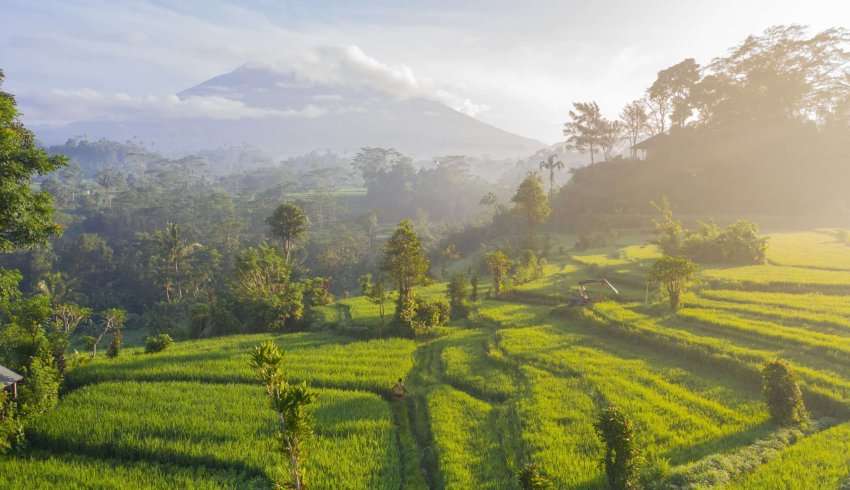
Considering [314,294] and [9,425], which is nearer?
[9,425]

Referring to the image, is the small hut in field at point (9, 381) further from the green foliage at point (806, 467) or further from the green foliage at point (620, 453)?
the green foliage at point (806, 467)

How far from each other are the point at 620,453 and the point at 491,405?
202 inches

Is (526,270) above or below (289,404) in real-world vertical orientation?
below

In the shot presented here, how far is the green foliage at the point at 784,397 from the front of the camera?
11.5 m

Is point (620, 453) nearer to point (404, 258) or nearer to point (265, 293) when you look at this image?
point (404, 258)

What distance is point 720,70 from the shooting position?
55875 millimetres

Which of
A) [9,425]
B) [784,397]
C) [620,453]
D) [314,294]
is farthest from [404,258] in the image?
[784,397]

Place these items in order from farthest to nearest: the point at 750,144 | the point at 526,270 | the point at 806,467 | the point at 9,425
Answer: the point at 750,144
the point at 526,270
the point at 9,425
the point at 806,467

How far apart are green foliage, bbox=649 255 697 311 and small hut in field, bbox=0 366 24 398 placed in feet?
77.5

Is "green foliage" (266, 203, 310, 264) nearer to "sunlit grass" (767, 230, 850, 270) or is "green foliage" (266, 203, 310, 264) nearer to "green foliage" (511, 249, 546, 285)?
"green foliage" (511, 249, 546, 285)

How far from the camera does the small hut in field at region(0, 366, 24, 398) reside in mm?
12281

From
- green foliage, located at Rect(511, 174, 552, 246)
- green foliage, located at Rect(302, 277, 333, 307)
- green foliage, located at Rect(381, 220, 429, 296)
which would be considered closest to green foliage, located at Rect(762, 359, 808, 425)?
green foliage, located at Rect(381, 220, 429, 296)

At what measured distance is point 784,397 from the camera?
11594 mm

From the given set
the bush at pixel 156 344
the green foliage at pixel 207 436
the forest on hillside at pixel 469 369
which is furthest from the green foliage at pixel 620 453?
the bush at pixel 156 344
